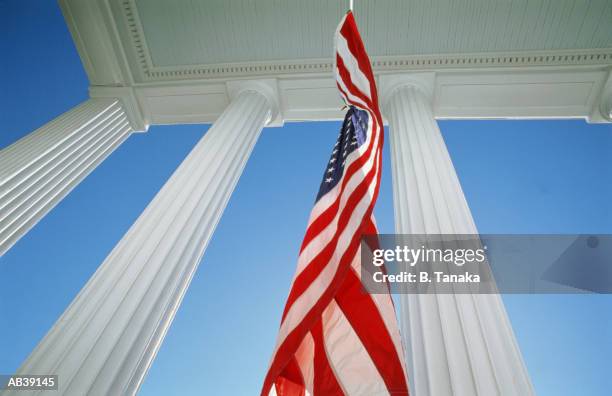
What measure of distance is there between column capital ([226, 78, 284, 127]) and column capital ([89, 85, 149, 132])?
251 cm

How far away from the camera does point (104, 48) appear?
10.2 metres

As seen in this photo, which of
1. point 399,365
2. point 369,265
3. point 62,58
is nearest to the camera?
point 399,365

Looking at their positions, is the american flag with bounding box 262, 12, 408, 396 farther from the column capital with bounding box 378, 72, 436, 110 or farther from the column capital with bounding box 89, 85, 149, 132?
the column capital with bounding box 89, 85, 149, 132

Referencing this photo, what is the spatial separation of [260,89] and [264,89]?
0.32 ft

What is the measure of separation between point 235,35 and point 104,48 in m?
3.18

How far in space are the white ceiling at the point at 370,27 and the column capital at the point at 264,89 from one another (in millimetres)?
702

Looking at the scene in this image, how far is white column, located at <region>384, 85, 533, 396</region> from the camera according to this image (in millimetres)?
3188

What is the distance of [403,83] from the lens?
9.52 metres

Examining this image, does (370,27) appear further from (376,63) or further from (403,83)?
(403,83)

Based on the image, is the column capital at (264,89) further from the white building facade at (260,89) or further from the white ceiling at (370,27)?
the white ceiling at (370,27)

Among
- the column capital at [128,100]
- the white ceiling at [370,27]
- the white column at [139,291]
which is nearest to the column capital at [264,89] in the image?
the white ceiling at [370,27]

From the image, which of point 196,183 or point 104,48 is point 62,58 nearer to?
point 104,48

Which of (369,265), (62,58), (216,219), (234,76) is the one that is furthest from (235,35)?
(369,265)

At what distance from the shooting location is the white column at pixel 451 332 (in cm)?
319
